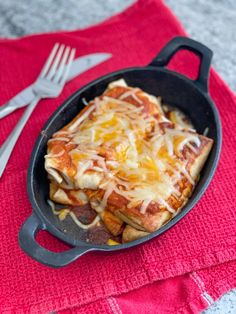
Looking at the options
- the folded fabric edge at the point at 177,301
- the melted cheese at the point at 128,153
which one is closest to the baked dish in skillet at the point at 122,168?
the melted cheese at the point at 128,153

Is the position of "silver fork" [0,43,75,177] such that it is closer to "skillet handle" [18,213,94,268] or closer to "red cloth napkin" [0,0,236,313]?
"red cloth napkin" [0,0,236,313]

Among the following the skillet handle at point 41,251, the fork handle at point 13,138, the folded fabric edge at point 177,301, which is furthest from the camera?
the fork handle at point 13,138

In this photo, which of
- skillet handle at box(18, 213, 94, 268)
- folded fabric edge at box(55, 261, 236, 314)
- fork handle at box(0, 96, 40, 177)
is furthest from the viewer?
fork handle at box(0, 96, 40, 177)

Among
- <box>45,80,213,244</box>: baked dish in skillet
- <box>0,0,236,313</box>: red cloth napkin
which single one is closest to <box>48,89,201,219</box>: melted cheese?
<box>45,80,213,244</box>: baked dish in skillet

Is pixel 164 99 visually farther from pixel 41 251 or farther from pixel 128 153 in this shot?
pixel 41 251

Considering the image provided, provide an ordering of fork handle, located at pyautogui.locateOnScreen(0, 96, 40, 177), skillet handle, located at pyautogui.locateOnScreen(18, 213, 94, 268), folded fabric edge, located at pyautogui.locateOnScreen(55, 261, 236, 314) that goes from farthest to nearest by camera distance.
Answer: fork handle, located at pyautogui.locateOnScreen(0, 96, 40, 177) → folded fabric edge, located at pyautogui.locateOnScreen(55, 261, 236, 314) → skillet handle, located at pyautogui.locateOnScreen(18, 213, 94, 268)

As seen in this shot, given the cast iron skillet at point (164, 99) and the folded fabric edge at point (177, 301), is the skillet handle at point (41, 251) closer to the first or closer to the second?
the cast iron skillet at point (164, 99)
